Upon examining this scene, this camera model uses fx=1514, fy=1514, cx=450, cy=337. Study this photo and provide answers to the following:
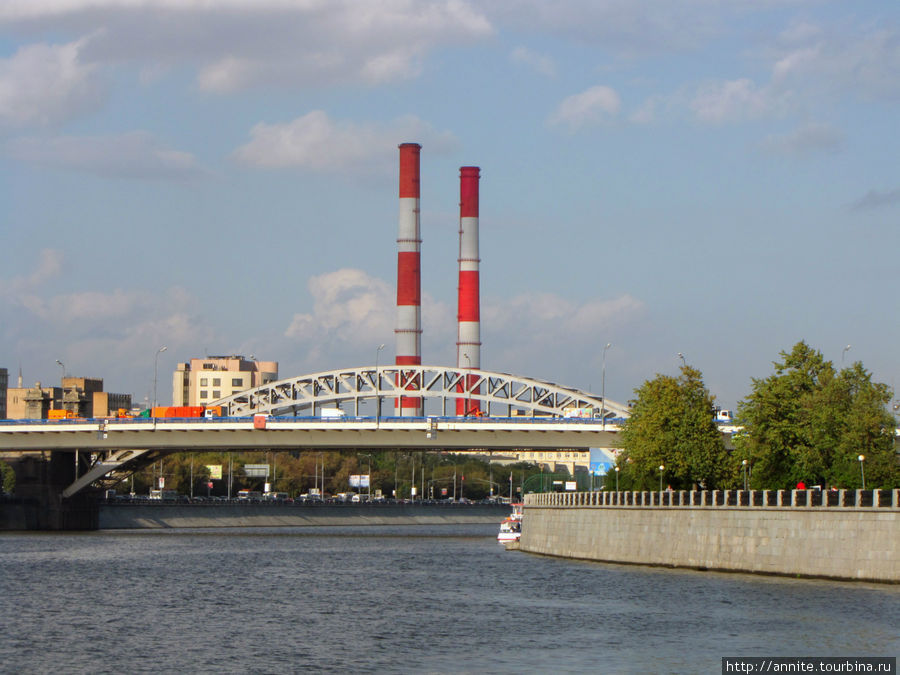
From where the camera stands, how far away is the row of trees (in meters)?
57.0

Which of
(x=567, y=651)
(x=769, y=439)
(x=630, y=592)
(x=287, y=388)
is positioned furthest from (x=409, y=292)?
(x=567, y=651)

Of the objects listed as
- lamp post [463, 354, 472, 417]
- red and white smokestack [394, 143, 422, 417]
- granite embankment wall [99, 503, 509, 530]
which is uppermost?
red and white smokestack [394, 143, 422, 417]

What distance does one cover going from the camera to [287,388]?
125 m

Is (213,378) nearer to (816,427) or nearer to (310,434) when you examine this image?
(310,434)

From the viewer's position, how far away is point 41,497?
341 feet

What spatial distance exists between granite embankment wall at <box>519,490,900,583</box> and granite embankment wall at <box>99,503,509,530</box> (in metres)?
54.7

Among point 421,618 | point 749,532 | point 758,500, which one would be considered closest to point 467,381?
point 758,500

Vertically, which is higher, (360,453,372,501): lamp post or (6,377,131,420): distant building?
(6,377,131,420): distant building

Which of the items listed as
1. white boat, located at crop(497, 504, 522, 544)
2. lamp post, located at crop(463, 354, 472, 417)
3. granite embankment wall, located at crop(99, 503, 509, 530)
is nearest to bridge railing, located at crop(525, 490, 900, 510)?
white boat, located at crop(497, 504, 522, 544)

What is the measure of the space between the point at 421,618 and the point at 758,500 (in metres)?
14.6

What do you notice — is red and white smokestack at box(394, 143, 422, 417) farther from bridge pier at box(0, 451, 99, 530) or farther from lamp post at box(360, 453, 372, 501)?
lamp post at box(360, 453, 372, 501)

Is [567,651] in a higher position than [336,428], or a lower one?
lower

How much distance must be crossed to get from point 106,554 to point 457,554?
1661cm

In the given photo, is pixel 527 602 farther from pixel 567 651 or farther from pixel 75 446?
pixel 75 446
